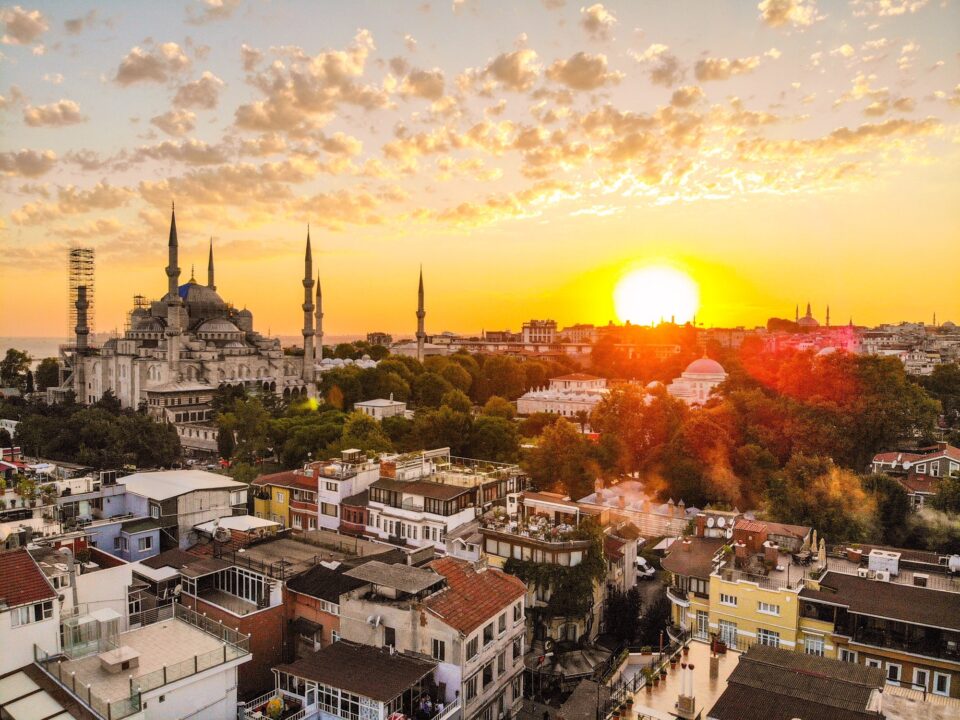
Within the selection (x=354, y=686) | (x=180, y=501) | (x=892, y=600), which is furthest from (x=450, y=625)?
(x=180, y=501)

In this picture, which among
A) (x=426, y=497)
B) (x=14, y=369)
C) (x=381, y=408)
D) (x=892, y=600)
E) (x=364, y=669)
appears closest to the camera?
(x=364, y=669)

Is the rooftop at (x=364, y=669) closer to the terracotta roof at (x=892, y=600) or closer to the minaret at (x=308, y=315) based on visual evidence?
the terracotta roof at (x=892, y=600)

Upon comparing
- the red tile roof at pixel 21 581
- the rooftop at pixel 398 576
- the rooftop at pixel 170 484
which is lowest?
the rooftop at pixel 398 576

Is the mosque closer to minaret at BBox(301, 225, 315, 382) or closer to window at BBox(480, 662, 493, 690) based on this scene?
minaret at BBox(301, 225, 315, 382)

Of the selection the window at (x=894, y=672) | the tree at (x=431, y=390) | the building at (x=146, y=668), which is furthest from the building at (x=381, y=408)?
the window at (x=894, y=672)

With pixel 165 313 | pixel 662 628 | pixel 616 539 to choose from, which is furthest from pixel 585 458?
pixel 165 313

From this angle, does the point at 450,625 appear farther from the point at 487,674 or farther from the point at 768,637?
the point at 768,637

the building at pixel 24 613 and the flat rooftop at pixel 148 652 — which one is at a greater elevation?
Result: the building at pixel 24 613

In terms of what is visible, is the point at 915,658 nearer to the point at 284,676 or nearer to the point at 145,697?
the point at 284,676
